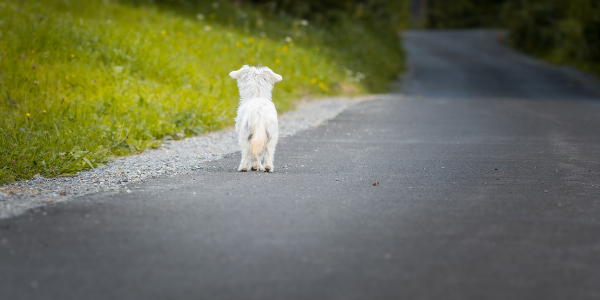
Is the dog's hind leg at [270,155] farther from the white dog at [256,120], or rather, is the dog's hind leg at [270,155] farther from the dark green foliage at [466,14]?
the dark green foliage at [466,14]

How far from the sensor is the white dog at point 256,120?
7539mm

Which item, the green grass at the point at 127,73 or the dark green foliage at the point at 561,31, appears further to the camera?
the dark green foliage at the point at 561,31

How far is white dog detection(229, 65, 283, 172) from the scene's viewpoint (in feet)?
24.7

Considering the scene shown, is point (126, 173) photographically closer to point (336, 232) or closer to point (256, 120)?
point (256, 120)

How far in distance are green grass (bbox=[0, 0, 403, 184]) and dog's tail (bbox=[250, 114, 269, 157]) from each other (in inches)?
92.2

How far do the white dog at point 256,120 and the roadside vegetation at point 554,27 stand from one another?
26.3 m

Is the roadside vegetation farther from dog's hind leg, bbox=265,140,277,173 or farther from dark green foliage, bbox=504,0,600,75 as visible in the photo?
dog's hind leg, bbox=265,140,277,173

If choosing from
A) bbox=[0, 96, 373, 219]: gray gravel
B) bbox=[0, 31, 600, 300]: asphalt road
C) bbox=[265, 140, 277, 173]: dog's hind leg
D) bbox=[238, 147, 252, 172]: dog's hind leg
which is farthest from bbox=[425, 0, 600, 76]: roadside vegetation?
bbox=[238, 147, 252, 172]: dog's hind leg

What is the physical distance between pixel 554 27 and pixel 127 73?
110 ft

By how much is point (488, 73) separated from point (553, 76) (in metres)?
2.98

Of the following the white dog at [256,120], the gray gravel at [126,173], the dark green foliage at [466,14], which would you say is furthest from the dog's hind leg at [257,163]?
the dark green foliage at [466,14]

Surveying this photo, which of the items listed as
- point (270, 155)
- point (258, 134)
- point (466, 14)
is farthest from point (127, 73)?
point (466, 14)

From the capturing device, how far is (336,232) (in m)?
5.25

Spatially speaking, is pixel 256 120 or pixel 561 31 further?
pixel 561 31
